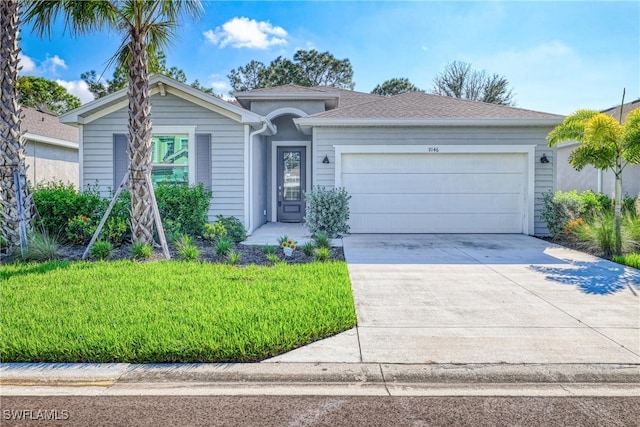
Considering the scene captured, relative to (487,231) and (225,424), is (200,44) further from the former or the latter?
(225,424)

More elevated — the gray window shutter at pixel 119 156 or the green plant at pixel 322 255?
the gray window shutter at pixel 119 156

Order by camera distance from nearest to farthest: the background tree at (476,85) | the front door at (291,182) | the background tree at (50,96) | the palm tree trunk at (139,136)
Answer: the palm tree trunk at (139,136) < the front door at (291,182) < the background tree at (50,96) < the background tree at (476,85)

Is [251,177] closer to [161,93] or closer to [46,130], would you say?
[161,93]

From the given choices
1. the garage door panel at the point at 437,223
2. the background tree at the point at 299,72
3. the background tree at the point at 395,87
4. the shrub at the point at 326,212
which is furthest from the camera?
the background tree at the point at 299,72

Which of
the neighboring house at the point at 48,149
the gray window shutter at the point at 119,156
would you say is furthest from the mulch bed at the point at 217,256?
the neighboring house at the point at 48,149

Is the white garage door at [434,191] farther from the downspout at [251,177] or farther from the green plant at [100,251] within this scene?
the green plant at [100,251]

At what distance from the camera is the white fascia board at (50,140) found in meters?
14.5

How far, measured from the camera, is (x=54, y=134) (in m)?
16.2

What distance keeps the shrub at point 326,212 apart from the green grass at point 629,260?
547cm

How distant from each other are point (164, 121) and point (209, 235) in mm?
3655

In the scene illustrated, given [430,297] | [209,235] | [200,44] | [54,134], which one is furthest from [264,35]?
[430,297]

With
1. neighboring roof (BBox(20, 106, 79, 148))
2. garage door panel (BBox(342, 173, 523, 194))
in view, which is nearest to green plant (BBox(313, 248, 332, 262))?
garage door panel (BBox(342, 173, 523, 194))

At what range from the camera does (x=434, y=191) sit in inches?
437

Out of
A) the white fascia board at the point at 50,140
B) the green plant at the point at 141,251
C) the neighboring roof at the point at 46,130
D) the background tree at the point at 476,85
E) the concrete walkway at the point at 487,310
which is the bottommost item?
the concrete walkway at the point at 487,310
